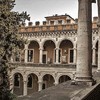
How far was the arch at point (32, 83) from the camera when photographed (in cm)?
3815

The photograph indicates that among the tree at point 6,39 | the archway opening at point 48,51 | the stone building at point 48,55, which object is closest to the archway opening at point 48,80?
the stone building at point 48,55

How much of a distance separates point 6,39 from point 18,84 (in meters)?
24.2

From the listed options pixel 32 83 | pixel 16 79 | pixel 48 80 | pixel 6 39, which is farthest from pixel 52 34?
pixel 6 39

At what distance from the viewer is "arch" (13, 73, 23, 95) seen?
39.0 m

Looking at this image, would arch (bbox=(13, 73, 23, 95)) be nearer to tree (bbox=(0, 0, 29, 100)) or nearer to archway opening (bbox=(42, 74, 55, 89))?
archway opening (bbox=(42, 74, 55, 89))

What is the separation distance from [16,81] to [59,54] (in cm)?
750

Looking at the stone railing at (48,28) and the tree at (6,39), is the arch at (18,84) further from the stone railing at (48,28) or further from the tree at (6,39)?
the tree at (6,39)

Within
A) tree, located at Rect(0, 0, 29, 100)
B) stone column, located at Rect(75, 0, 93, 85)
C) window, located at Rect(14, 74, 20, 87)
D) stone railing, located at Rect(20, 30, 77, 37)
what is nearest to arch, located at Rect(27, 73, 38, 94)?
window, located at Rect(14, 74, 20, 87)

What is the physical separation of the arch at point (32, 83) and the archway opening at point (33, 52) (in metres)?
2.00

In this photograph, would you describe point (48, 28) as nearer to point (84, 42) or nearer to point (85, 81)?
point (84, 42)

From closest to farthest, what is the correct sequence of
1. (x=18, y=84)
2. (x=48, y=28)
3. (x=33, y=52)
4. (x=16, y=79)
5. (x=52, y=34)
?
1. (x=52, y=34)
2. (x=48, y=28)
3. (x=33, y=52)
4. (x=18, y=84)
5. (x=16, y=79)

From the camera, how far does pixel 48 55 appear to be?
37.8 metres

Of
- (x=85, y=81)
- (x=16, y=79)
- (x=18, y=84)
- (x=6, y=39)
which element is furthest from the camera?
(x=16, y=79)

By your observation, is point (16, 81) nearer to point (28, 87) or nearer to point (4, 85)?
point (28, 87)
